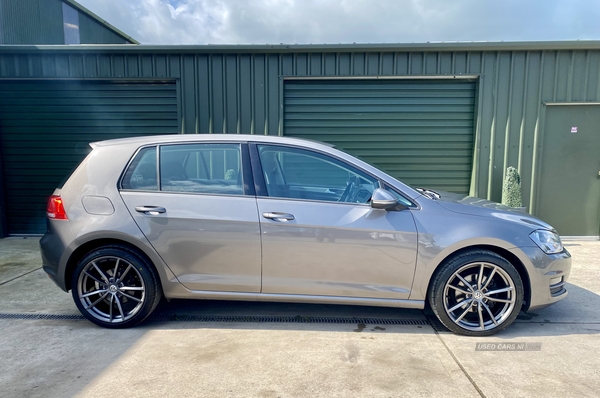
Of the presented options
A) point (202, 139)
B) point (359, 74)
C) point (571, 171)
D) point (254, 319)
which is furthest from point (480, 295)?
point (571, 171)

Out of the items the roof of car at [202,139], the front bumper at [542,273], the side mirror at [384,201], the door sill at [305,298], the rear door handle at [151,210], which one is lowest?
the door sill at [305,298]

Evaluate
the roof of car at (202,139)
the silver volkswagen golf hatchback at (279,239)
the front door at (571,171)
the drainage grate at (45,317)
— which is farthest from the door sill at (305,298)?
the front door at (571,171)

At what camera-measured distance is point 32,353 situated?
3.09 m

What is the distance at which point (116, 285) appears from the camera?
3.48m

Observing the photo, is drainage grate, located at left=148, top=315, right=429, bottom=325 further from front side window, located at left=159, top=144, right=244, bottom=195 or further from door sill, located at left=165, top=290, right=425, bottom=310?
front side window, located at left=159, top=144, right=244, bottom=195

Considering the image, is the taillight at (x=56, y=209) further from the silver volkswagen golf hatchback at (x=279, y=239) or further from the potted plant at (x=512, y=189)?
the potted plant at (x=512, y=189)

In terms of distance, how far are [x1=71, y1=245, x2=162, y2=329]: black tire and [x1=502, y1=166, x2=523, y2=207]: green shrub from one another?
5.55 meters

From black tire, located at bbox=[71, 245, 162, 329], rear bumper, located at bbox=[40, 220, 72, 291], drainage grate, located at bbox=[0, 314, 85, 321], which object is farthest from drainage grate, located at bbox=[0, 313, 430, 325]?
rear bumper, located at bbox=[40, 220, 72, 291]

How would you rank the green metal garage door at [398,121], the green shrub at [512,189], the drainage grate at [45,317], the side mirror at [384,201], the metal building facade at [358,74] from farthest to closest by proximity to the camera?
the green metal garage door at [398,121], the metal building facade at [358,74], the green shrub at [512,189], the drainage grate at [45,317], the side mirror at [384,201]

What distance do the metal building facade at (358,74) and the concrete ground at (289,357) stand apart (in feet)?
11.7

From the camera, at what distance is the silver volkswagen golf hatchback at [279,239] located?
10.8ft

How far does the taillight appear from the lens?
3488 millimetres

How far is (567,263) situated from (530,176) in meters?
3.87

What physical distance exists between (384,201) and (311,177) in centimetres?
72
